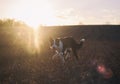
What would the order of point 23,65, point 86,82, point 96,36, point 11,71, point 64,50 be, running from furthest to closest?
1. point 96,36
2. point 64,50
3. point 23,65
4. point 11,71
5. point 86,82

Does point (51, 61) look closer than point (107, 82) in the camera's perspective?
No

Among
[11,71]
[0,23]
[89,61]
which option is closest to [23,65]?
[11,71]

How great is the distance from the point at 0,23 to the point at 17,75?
48876mm

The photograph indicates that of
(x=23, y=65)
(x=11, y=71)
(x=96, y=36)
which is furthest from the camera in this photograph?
(x=96, y=36)

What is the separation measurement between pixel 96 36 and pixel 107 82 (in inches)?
1312

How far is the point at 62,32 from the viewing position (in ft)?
159

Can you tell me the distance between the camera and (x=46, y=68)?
1383 cm

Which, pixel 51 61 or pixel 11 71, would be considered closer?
pixel 11 71

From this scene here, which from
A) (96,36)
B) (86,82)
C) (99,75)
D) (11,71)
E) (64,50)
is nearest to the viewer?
(86,82)

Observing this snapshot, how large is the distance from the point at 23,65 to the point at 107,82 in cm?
513

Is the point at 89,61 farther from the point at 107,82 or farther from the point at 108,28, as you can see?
the point at 108,28

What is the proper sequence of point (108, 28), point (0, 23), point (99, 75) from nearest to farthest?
point (99, 75)
point (108, 28)
point (0, 23)

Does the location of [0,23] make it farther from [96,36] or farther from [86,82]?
[86,82]

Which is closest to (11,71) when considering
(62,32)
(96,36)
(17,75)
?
(17,75)
